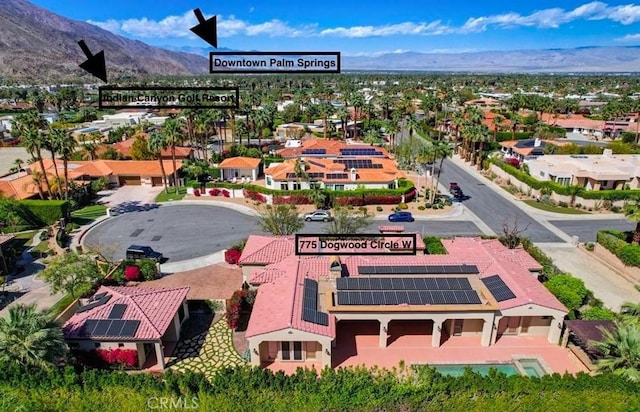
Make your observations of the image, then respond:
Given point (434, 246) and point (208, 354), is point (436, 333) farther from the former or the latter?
point (208, 354)

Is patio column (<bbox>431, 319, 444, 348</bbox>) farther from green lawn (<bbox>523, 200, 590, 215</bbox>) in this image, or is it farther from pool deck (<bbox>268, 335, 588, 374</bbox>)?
green lawn (<bbox>523, 200, 590, 215</bbox>)

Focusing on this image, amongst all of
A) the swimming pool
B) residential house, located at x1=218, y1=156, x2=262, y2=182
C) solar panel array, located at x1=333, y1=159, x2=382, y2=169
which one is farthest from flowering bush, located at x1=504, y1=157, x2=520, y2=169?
the swimming pool

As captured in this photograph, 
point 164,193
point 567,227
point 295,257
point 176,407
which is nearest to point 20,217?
point 164,193

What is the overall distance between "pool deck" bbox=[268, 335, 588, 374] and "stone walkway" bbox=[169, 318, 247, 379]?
3.18 meters

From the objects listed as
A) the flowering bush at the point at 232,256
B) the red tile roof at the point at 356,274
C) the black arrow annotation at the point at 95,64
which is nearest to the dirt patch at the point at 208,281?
the flowering bush at the point at 232,256

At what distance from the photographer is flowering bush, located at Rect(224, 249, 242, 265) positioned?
38406mm

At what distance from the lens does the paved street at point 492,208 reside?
4644cm

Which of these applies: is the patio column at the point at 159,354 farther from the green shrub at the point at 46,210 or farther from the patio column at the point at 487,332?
the green shrub at the point at 46,210

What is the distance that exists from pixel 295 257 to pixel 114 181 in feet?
156

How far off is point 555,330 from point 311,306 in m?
16.7

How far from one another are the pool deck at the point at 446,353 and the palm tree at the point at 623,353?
12.9ft

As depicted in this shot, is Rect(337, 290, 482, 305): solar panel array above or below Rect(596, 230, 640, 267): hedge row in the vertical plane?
above

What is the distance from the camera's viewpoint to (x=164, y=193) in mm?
61969

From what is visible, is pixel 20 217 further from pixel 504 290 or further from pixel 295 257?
pixel 504 290
